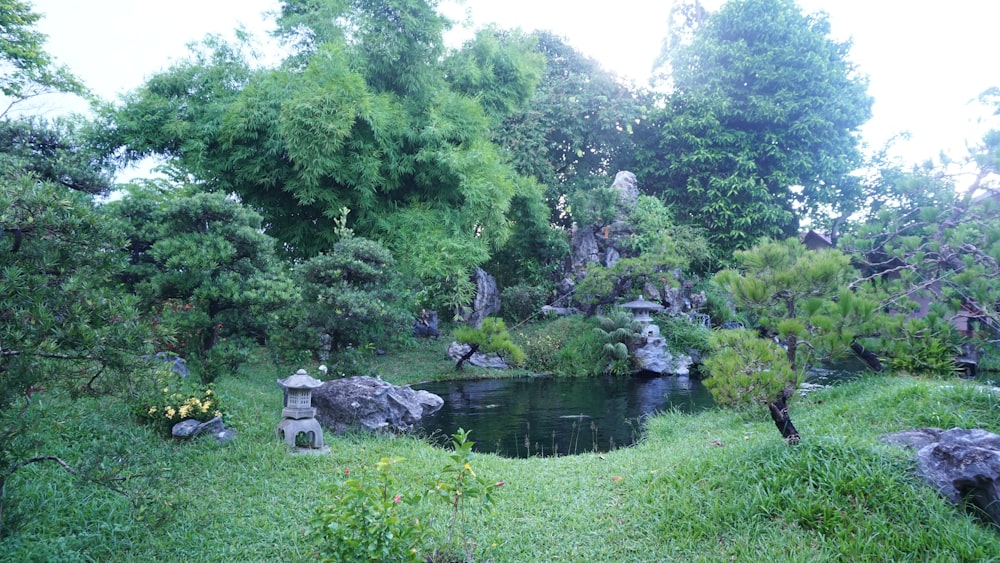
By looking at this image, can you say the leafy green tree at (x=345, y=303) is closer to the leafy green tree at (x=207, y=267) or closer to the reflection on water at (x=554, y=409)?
the leafy green tree at (x=207, y=267)

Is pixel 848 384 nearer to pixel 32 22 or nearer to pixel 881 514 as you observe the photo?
pixel 881 514

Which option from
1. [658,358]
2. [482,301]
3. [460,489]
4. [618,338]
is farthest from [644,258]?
[460,489]

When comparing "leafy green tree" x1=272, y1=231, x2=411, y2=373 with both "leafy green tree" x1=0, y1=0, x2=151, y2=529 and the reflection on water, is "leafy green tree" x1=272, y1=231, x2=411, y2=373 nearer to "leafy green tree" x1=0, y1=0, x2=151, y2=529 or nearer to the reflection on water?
the reflection on water

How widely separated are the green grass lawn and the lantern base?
0.16m

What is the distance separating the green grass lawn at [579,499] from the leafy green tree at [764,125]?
11.1 metres

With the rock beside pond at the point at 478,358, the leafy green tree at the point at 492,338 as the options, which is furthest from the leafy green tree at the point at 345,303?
the rock beside pond at the point at 478,358

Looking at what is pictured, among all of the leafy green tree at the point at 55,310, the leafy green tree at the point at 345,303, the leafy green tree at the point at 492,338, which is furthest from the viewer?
the leafy green tree at the point at 492,338

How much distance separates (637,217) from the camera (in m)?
13.5

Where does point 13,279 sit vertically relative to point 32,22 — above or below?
below

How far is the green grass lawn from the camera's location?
2590 mm

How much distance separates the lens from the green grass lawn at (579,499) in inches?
102

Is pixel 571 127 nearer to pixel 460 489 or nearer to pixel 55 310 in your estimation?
pixel 460 489

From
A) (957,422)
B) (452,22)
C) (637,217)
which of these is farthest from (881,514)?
(637,217)

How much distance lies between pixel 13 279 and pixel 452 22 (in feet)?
29.6
